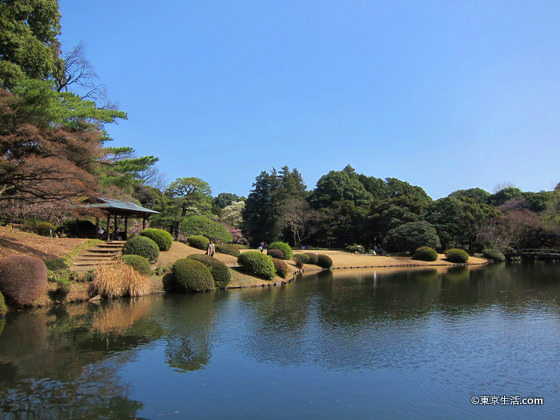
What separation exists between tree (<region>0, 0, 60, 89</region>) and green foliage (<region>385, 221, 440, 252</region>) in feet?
108

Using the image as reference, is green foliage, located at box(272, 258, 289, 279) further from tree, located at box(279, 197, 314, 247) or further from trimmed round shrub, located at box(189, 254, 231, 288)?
tree, located at box(279, 197, 314, 247)

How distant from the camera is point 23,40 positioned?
51.0ft

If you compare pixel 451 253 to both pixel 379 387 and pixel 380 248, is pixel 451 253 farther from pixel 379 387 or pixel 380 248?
pixel 379 387

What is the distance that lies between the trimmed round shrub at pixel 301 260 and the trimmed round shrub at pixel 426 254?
11.6 m

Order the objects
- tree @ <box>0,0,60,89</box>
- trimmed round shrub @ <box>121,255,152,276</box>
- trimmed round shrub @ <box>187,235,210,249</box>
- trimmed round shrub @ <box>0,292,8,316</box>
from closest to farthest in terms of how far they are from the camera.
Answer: trimmed round shrub @ <box>0,292,8,316</box>
tree @ <box>0,0,60,89</box>
trimmed round shrub @ <box>121,255,152,276</box>
trimmed round shrub @ <box>187,235,210,249</box>

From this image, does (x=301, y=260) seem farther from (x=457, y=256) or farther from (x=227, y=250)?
(x=457, y=256)

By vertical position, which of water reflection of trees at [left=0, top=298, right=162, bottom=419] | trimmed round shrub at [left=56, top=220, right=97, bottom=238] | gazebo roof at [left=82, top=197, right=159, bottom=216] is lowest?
water reflection of trees at [left=0, top=298, right=162, bottom=419]

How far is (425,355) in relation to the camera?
8320mm

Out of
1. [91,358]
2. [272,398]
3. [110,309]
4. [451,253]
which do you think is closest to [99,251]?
[110,309]

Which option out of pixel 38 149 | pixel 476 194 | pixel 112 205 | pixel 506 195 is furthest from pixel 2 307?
pixel 476 194

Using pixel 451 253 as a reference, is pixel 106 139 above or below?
above

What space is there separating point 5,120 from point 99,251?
23.7ft

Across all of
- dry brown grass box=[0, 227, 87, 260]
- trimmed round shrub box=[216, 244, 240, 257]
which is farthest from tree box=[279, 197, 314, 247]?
dry brown grass box=[0, 227, 87, 260]

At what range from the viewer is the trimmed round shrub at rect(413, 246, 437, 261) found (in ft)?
121
